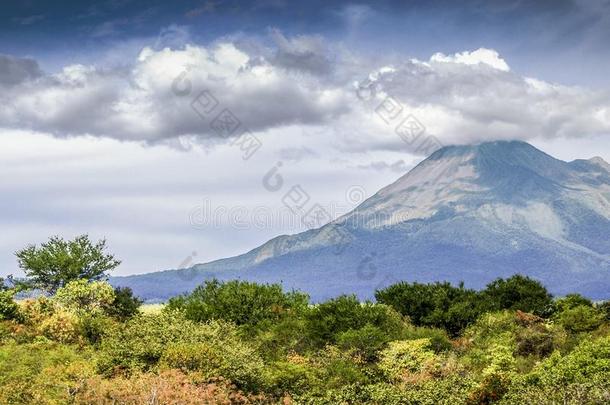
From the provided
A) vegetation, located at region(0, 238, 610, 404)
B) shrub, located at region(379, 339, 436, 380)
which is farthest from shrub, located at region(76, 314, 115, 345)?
shrub, located at region(379, 339, 436, 380)

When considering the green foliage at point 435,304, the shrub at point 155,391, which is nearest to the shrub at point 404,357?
the green foliage at point 435,304

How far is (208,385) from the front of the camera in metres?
37.3

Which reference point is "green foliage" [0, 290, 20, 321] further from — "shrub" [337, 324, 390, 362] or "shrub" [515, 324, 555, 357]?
"shrub" [515, 324, 555, 357]

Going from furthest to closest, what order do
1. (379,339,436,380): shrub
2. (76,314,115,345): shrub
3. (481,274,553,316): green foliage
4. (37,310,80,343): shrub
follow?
(481,274,553,316): green foliage < (76,314,115,345): shrub < (37,310,80,343): shrub < (379,339,436,380): shrub

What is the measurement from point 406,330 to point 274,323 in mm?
9094

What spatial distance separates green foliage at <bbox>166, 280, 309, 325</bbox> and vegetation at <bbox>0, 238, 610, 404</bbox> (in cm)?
12

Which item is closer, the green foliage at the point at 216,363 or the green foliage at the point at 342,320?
the green foliage at the point at 216,363

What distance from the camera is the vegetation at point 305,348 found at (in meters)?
36.2

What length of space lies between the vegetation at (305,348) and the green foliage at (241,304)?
12cm

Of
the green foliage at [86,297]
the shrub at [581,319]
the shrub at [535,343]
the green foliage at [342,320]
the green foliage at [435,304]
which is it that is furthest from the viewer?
the green foliage at [86,297]

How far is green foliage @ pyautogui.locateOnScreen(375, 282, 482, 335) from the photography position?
61.9 metres

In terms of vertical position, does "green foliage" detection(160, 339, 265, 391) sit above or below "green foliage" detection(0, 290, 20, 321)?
below

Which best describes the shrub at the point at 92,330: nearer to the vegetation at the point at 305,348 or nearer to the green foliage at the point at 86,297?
the vegetation at the point at 305,348

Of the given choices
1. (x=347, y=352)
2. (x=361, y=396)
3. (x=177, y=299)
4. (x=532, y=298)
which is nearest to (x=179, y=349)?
(x=361, y=396)
